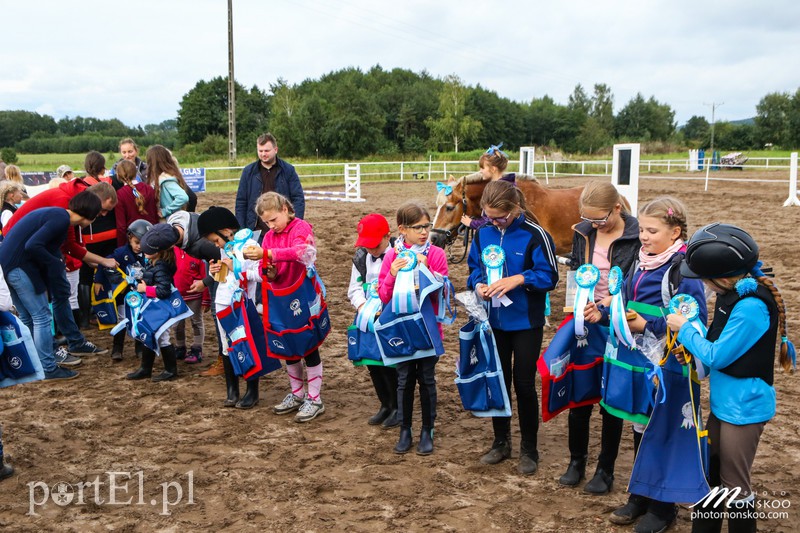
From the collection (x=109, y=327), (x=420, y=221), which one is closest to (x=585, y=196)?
(x=420, y=221)

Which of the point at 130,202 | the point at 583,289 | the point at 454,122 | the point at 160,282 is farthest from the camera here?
the point at 454,122

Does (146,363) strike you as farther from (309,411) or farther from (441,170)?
(441,170)

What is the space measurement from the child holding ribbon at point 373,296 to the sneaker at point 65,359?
3.09 m

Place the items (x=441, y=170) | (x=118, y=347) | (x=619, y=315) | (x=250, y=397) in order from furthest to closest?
(x=441, y=170)
(x=118, y=347)
(x=250, y=397)
(x=619, y=315)

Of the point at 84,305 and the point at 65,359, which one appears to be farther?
the point at 84,305

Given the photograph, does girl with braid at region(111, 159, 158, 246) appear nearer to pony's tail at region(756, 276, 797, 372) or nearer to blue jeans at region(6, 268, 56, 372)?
blue jeans at region(6, 268, 56, 372)

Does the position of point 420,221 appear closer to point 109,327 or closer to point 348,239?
point 109,327

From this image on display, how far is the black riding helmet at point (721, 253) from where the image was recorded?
2590mm

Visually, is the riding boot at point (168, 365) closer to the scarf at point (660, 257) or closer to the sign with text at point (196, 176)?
the scarf at point (660, 257)

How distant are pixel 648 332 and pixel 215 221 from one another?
10.5 feet

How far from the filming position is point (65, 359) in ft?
20.0

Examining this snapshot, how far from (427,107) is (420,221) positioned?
201 feet

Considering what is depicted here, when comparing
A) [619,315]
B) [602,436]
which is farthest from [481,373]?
[619,315]

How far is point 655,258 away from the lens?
3.06 m
